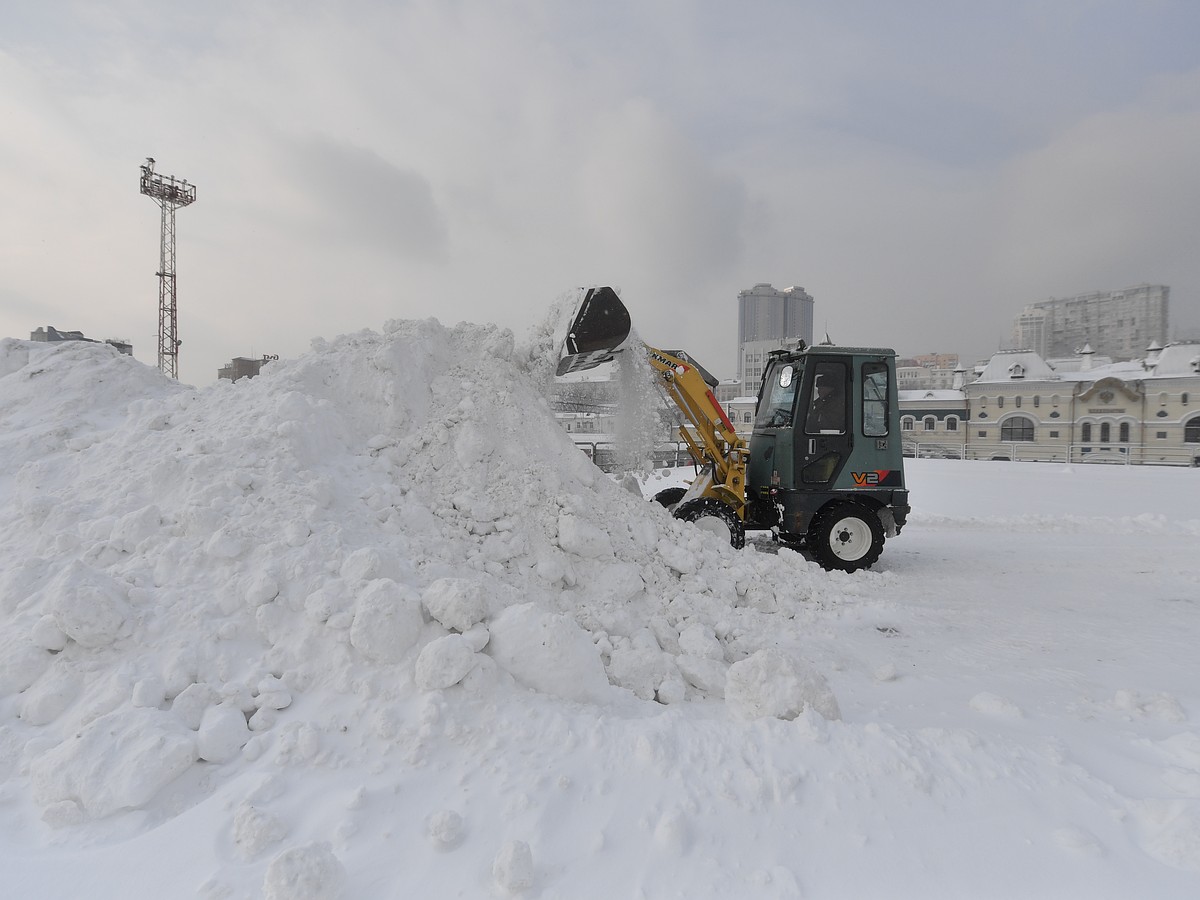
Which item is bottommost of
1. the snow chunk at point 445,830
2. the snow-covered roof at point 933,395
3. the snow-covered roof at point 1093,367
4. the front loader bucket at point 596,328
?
the snow chunk at point 445,830

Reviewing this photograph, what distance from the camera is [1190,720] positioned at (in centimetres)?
352

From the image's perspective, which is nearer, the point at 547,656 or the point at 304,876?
Answer: the point at 304,876

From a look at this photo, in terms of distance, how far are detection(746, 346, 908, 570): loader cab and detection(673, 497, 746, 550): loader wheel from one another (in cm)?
70

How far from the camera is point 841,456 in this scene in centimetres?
732

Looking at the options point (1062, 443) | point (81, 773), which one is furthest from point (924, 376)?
point (81, 773)

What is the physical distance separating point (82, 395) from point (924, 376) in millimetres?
113889

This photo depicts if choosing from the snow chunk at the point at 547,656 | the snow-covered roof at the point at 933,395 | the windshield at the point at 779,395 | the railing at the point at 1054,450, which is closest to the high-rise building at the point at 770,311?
the snow-covered roof at the point at 933,395

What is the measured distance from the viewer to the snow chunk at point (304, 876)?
2059mm

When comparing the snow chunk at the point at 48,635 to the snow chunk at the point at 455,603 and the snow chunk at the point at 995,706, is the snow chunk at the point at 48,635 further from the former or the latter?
the snow chunk at the point at 995,706

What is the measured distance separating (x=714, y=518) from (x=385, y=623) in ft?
15.0

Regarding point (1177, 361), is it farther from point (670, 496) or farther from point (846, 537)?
point (670, 496)

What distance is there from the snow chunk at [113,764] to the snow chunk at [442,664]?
976 millimetres

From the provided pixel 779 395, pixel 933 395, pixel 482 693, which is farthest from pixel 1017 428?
pixel 482 693

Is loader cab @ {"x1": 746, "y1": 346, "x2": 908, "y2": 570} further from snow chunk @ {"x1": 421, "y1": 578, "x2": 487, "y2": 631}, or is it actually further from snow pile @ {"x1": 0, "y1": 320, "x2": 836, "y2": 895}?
snow chunk @ {"x1": 421, "y1": 578, "x2": 487, "y2": 631}
